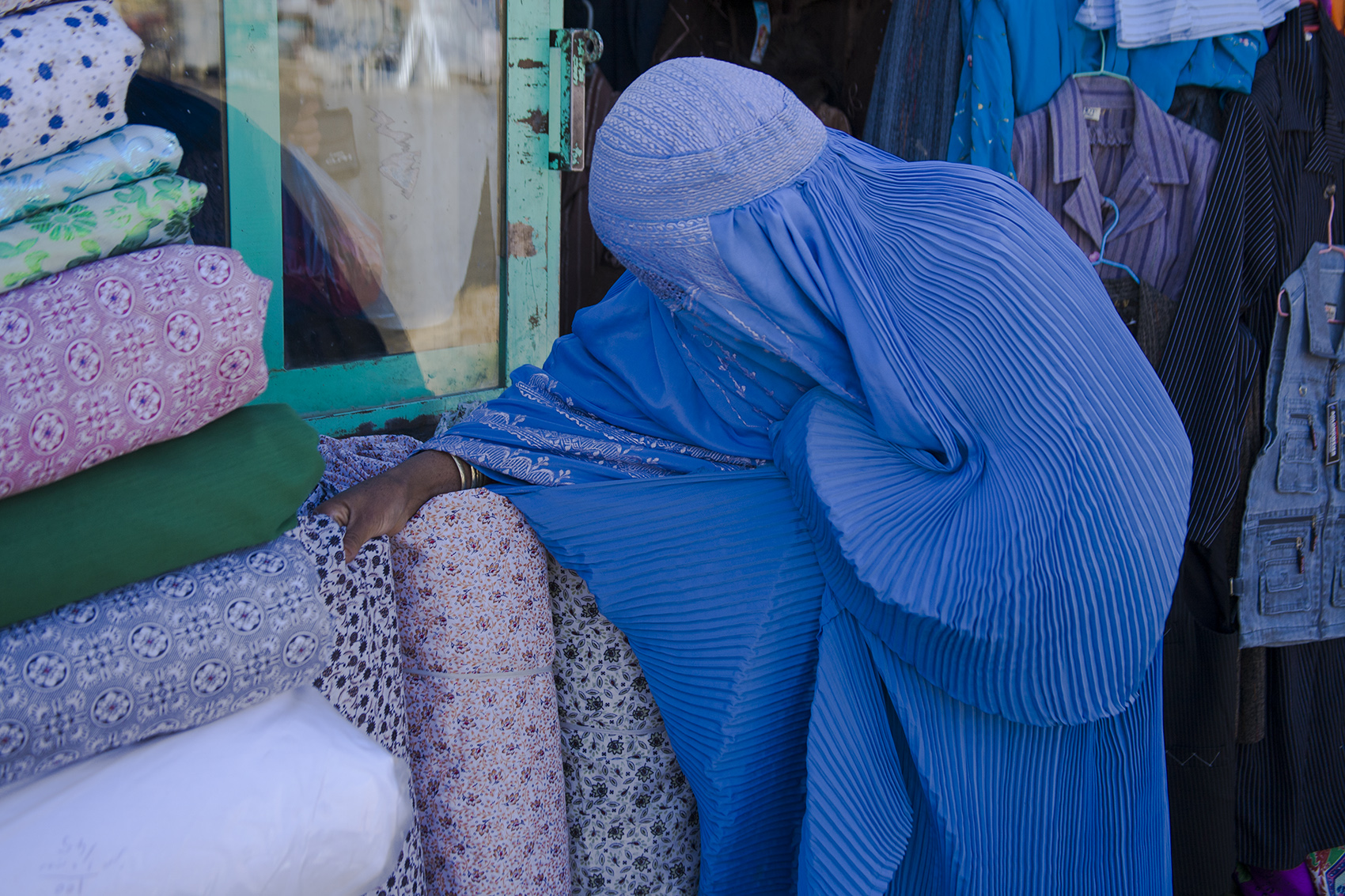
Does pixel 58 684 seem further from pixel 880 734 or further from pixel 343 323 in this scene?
pixel 343 323

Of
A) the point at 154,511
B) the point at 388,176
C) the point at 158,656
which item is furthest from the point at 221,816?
the point at 388,176

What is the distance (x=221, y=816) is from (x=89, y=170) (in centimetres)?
48

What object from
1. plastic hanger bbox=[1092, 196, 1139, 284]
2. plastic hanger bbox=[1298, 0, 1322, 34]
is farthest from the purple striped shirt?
plastic hanger bbox=[1298, 0, 1322, 34]

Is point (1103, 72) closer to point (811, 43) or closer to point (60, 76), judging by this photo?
point (811, 43)

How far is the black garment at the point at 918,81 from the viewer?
1.93 metres

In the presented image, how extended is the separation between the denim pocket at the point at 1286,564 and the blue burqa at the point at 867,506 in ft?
3.28

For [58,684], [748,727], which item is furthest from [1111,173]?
[58,684]

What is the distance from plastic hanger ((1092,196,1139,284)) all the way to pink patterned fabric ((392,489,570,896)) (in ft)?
4.55

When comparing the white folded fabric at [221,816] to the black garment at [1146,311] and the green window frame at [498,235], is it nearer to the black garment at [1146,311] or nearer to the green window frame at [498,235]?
Result: the green window frame at [498,235]

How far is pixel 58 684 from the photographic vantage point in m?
0.62

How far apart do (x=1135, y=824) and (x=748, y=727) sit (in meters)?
0.43

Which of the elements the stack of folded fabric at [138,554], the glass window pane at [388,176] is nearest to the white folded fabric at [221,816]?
the stack of folded fabric at [138,554]

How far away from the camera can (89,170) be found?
69cm

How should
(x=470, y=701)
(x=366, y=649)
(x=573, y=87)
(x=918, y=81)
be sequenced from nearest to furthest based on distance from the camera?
(x=366, y=649) → (x=470, y=701) → (x=573, y=87) → (x=918, y=81)
